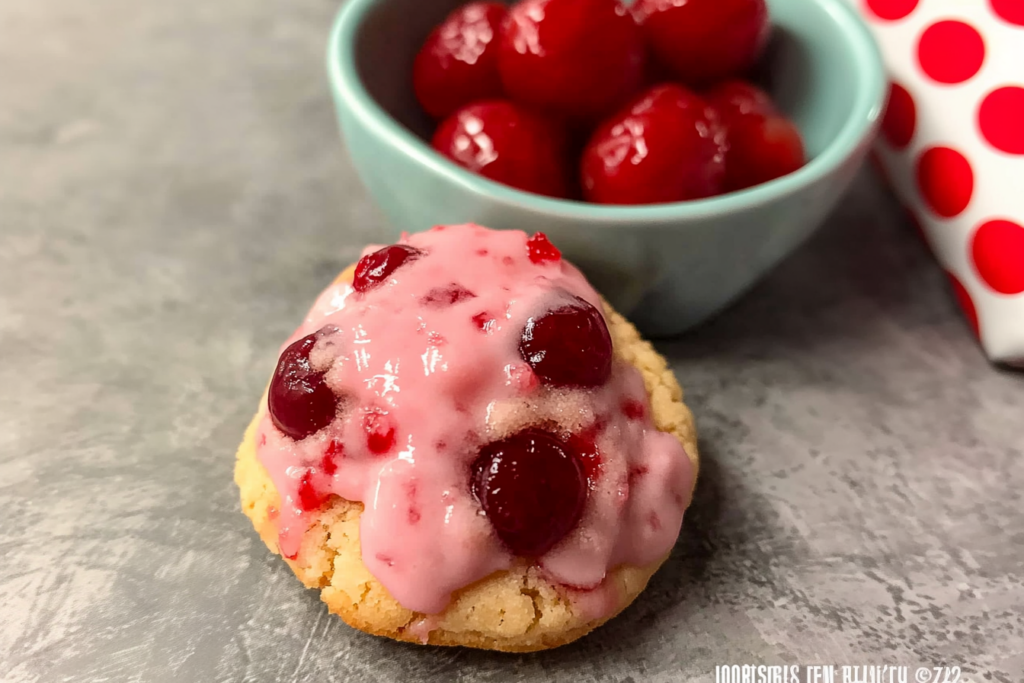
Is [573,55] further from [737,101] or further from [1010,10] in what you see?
[1010,10]

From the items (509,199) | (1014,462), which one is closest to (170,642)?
(509,199)

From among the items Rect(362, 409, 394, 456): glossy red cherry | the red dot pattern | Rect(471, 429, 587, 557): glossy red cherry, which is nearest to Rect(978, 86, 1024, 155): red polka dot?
the red dot pattern

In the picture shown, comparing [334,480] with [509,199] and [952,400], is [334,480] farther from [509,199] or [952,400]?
[952,400]

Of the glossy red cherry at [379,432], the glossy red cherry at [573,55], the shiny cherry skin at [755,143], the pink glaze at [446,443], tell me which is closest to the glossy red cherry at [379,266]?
the pink glaze at [446,443]

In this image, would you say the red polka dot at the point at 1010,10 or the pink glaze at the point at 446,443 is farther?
the red polka dot at the point at 1010,10

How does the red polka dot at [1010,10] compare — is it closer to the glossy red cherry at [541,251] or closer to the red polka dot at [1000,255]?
the red polka dot at [1000,255]

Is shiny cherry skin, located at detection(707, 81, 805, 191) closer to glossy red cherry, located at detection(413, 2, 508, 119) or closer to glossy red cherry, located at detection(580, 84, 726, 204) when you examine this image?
glossy red cherry, located at detection(580, 84, 726, 204)

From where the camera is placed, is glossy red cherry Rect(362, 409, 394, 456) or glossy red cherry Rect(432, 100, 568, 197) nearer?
glossy red cherry Rect(362, 409, 394, 456)
